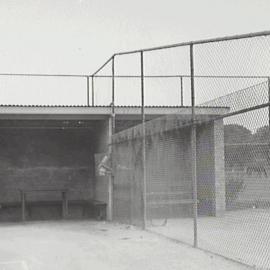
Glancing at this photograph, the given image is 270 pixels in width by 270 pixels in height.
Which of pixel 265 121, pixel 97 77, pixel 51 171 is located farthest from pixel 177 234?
pixel 51 171

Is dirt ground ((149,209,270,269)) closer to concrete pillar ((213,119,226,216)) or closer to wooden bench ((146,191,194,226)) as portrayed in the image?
concrete pillar ((213,119,226,216))

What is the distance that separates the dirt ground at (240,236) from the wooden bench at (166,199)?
48.7 inches

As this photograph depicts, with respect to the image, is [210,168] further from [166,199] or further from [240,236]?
[240,236]

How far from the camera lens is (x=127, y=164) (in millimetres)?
14898

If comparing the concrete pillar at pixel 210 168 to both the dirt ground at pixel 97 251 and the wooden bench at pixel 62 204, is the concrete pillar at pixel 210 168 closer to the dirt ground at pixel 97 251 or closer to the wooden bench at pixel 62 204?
the dirt ground at pixel 97 251

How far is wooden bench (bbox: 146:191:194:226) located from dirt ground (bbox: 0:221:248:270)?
26.8 inches

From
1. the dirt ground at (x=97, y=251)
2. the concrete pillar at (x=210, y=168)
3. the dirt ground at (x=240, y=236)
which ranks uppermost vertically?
the concrete pillar at (x=210, y=168)

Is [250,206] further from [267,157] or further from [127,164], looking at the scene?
[127,164]

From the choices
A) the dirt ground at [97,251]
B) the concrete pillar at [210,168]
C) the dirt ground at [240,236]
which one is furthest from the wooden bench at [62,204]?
the dirt ground at [240,236]

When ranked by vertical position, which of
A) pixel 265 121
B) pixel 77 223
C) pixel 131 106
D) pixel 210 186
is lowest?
pixel 77 223

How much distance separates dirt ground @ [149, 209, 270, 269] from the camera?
8531 millimetres

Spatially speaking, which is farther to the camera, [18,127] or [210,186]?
[18,127]

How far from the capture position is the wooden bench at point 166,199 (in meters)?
12.5

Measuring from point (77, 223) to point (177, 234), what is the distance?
16.0 feet
